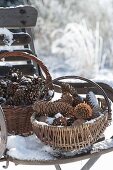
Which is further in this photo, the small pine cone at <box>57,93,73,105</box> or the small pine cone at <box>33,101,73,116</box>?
the small pine cone at <box>57,93,73,105</box>

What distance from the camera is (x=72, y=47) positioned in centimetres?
848

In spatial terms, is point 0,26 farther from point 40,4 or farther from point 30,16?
point 40,4

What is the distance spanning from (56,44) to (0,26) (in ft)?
14.2

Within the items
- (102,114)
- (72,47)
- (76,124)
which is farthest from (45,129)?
(72,47)

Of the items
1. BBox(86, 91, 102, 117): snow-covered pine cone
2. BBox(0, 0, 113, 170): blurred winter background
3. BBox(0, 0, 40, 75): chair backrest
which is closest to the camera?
BBox(86, 91, 102, 117): snow-covered pine cone

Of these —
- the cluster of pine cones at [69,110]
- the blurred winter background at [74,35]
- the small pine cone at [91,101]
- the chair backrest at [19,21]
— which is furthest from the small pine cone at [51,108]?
the blurred winter background at [74,35]

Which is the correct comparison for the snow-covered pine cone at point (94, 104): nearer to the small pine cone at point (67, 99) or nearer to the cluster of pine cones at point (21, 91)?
the small pine cone at point (67, 99)

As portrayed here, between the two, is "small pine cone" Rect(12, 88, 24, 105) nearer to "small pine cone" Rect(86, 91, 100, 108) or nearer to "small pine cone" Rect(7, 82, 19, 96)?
"small pine cone" Rect(7, 82, 19, 96)

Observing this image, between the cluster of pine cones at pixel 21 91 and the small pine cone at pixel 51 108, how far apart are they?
0.13 metres

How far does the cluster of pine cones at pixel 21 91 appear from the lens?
5.55 feet

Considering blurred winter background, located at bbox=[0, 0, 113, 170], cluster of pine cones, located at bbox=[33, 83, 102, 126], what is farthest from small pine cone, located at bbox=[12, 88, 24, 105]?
blurred winter background, located at bbox=[0, 0, 113, 170]

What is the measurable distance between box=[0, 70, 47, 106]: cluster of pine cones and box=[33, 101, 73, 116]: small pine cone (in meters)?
0.13

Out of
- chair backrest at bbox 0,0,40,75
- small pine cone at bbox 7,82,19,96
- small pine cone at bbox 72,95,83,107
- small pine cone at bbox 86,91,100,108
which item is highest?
small pine cone at bbox 7,82,19,96

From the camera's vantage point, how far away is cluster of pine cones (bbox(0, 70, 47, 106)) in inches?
66.6
